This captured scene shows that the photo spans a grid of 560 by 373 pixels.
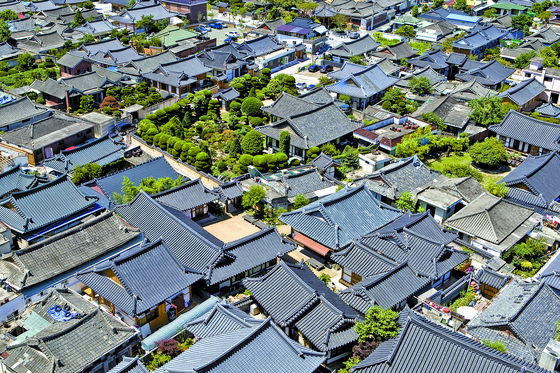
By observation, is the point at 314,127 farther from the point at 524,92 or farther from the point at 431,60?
the point at 431,60

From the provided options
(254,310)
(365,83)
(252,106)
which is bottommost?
(254,310)

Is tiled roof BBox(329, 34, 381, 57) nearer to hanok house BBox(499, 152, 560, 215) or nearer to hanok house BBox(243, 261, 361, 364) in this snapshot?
hanok house BBox(499, 152, 560, 215)

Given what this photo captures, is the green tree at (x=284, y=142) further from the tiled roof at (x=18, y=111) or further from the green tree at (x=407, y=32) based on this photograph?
the green tree at (x=407, y=32)

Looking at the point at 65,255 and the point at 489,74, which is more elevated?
the point at 65,255

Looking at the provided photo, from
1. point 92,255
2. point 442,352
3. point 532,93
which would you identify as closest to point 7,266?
point 92,255

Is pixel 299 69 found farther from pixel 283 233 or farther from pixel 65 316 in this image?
pixel 65 316

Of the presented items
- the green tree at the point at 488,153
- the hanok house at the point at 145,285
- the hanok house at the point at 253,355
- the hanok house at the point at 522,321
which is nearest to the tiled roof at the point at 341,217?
the hanok house at the point at 145,285

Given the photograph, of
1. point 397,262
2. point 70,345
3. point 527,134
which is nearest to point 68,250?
point 70,345
